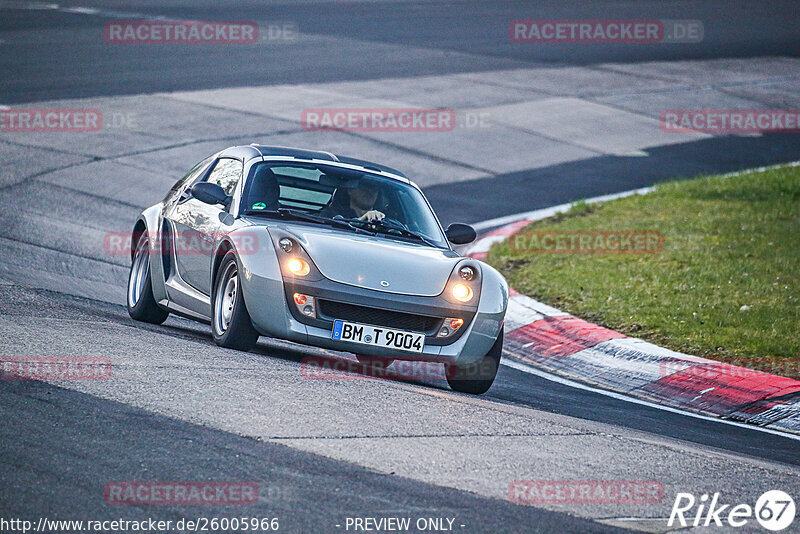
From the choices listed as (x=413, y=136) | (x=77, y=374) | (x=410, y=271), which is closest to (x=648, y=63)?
(x=413, y=136)

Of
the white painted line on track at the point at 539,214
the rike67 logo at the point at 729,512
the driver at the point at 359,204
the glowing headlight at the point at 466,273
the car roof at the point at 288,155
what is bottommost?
the white painted line on track at the point at 539,214

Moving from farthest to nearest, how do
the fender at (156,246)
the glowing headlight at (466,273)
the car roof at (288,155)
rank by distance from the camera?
the fender at (156,246)
the car roof at (288,155)
the glowing headlight at (466,273)

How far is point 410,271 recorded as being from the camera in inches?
311

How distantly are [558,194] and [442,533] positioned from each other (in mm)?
13223

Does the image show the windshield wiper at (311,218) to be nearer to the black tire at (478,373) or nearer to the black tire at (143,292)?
the black tire at (478,373)

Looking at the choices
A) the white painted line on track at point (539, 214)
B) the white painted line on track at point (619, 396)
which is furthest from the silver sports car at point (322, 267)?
the white painted line on track at point (539, 214)

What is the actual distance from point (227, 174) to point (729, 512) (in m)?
5.02

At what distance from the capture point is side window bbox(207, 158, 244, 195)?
357 inches

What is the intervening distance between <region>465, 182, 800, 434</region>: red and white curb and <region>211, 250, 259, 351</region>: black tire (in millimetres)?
2876

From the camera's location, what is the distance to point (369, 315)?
7699 millimetres

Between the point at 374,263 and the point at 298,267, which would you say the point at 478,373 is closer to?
the point at 374,263

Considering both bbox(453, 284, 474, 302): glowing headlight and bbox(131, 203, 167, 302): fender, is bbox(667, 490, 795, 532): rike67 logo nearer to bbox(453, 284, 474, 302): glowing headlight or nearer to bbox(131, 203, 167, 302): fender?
bbox(453, 284, 474, 302): glowing headlight

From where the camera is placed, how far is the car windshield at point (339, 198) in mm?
8742

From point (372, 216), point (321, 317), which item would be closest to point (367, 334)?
point (321, 317)
